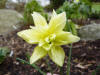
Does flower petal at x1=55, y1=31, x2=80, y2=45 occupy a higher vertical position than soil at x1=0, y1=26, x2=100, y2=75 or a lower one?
higher

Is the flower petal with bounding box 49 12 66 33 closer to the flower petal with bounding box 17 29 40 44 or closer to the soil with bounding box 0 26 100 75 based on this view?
the flower petal with bounding box 17 29 40 44

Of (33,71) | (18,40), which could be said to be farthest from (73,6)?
(33,71)

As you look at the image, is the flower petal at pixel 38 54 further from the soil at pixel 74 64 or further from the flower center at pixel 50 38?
the soil at pixel 74 64

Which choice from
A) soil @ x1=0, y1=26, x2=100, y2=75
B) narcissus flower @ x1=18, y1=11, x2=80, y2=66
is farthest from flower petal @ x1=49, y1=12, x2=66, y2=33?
soil @ x1=0, y1=26, x2=100, y2=75

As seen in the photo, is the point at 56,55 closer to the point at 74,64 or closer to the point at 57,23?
the point at 57,23

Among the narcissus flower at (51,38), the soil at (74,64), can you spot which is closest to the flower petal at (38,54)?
the narcissus flower at (51,38)

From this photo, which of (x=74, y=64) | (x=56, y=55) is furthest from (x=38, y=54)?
(x=74, y=64)

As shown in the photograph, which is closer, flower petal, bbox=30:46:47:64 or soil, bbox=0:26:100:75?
flower petal, bbox=30:46:47:64
